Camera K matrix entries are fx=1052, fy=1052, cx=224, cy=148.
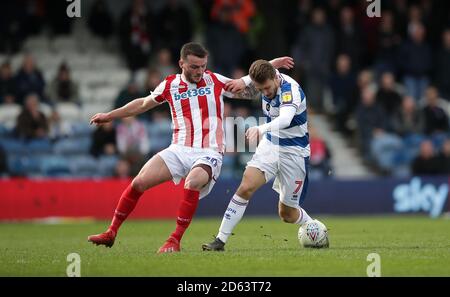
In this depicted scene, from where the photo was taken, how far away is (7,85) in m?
22.4

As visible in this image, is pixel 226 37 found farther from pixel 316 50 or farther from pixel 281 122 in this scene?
pixel 281 122

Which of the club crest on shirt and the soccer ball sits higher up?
the club crest on shirt

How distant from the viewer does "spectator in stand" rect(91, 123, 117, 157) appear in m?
21.7

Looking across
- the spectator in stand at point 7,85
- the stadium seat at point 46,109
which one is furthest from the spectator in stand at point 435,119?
the spectator in stand at point 7,85

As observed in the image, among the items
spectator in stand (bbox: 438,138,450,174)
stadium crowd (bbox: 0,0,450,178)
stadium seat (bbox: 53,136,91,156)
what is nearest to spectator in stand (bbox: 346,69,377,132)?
stadium crowd (bbox: 0,0,450,178)

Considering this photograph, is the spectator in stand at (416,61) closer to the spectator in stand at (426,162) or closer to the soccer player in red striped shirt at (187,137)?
the spectator in stand at (426,162)

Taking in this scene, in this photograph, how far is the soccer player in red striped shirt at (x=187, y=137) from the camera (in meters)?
12.2

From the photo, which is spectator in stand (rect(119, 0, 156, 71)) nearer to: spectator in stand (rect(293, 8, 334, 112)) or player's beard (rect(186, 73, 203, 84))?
spectator in stand (rect(293, 8, 334, 112))

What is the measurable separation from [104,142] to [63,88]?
6.17 feet

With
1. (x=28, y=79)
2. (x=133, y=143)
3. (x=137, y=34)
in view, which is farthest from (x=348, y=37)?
(x=28, y=79)

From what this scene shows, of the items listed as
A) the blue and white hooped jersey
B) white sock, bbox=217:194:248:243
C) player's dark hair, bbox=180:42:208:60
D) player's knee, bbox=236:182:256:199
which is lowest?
white sock, bbox=217:194:248:243

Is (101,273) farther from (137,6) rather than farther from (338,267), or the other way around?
(137,6)

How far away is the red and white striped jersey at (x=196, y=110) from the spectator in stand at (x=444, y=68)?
13.1 metres
